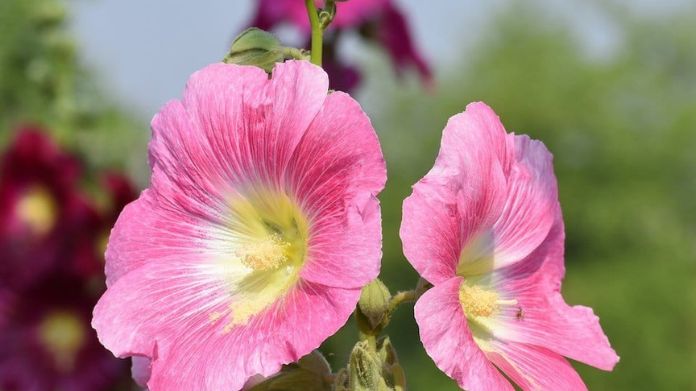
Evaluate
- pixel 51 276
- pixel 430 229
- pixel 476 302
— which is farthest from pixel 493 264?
pixel 51 276

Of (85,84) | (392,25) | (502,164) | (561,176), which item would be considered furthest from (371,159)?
(561,176)

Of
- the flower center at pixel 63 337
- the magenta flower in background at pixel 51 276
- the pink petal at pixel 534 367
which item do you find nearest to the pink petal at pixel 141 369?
the pink petal at pixel 534 367

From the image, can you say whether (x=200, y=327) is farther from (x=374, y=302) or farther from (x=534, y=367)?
(x=534, y=367)

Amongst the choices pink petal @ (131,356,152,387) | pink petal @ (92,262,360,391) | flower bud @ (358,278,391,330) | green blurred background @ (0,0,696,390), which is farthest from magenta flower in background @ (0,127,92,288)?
green blurred background @ (0,0,696,390)

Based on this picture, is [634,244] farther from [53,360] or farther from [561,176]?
[53,360]

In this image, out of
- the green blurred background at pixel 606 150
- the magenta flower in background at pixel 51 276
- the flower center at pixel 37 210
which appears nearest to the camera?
the magenta flower in background at pixel 51 276

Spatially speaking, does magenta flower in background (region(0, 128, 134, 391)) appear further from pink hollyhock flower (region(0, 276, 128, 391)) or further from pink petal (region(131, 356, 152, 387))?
pink petal (region(131, 356, 152, 387))

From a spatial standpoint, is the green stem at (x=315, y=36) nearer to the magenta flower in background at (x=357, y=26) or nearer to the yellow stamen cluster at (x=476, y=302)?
the yellow stamen cluster at (x=476, y=302)

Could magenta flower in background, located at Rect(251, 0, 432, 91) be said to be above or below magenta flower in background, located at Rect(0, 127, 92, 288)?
above
